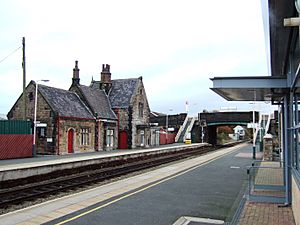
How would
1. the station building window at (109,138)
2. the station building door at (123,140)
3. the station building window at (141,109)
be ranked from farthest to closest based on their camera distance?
the station building window at (141,109), the station building door at (123,140), the station building window at (109,138)

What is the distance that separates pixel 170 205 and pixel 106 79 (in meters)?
35.8

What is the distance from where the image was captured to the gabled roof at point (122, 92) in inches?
1615

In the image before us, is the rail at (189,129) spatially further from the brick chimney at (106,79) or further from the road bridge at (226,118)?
the brick chimney at (106,79)

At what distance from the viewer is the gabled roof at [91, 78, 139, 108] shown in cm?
4103

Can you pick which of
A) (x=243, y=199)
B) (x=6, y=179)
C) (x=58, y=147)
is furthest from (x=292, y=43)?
(x=58, y=147)

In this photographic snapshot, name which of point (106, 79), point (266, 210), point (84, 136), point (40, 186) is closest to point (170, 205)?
point (266, 210)

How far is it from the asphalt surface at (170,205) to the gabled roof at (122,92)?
28.0 m

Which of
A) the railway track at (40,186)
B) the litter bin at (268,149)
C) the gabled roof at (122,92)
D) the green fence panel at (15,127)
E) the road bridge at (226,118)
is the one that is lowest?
the railway track at (40,186)

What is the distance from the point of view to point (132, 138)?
4006cm

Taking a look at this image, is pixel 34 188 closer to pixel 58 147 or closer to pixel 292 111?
pixel 292 111

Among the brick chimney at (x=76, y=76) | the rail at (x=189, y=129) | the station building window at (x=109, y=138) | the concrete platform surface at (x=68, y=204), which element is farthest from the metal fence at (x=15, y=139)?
the rail at (x=189, y=129)

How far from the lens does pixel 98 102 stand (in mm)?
38188

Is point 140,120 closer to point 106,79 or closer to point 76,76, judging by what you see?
point 106,79

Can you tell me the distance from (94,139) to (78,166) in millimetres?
14180
